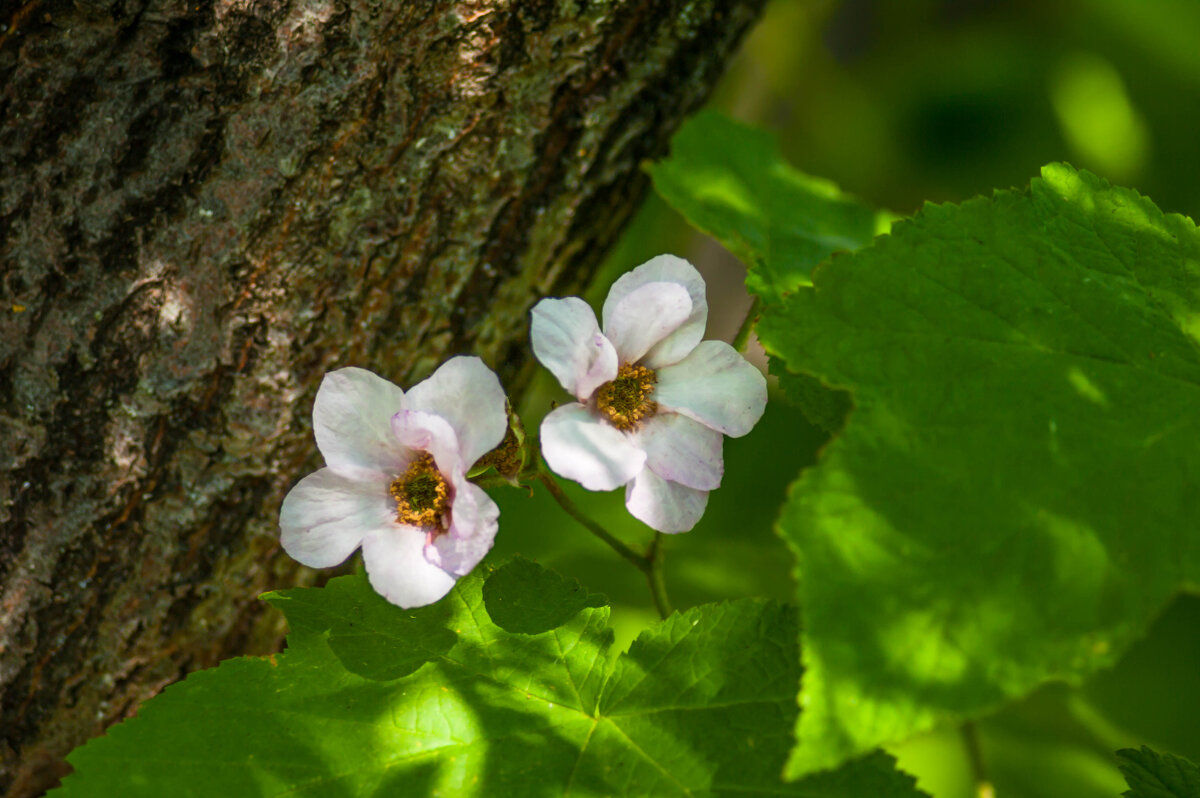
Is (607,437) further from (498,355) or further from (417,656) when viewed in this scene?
(498,355)

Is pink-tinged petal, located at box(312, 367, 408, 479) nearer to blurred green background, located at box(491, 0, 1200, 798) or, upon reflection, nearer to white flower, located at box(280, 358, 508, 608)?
white flower, located at box(280, 358, 508, 608)

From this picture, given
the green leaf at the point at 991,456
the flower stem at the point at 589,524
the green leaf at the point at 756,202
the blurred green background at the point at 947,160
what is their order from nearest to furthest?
1. the green leaf at the point at 991,456
2. the flower stem at the point at 589,524
3. the green leaf at the point at 756,202
4. the blurred green background at the point at 947,160

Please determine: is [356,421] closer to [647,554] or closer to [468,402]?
[468,402]

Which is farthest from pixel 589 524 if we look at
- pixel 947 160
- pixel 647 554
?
pixel 947 160

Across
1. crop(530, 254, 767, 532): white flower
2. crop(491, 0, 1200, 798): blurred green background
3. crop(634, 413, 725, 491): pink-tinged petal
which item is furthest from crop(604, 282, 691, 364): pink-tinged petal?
crop(491, 0, 1200, 798): blurred green background

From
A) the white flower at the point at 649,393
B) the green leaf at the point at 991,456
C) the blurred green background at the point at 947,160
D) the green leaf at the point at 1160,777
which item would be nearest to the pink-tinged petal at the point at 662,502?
the white flower at the point at 649,393

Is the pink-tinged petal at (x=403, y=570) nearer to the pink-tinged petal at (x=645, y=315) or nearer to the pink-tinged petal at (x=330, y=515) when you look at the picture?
the pink-tinged petal at (x=330, y=515)
